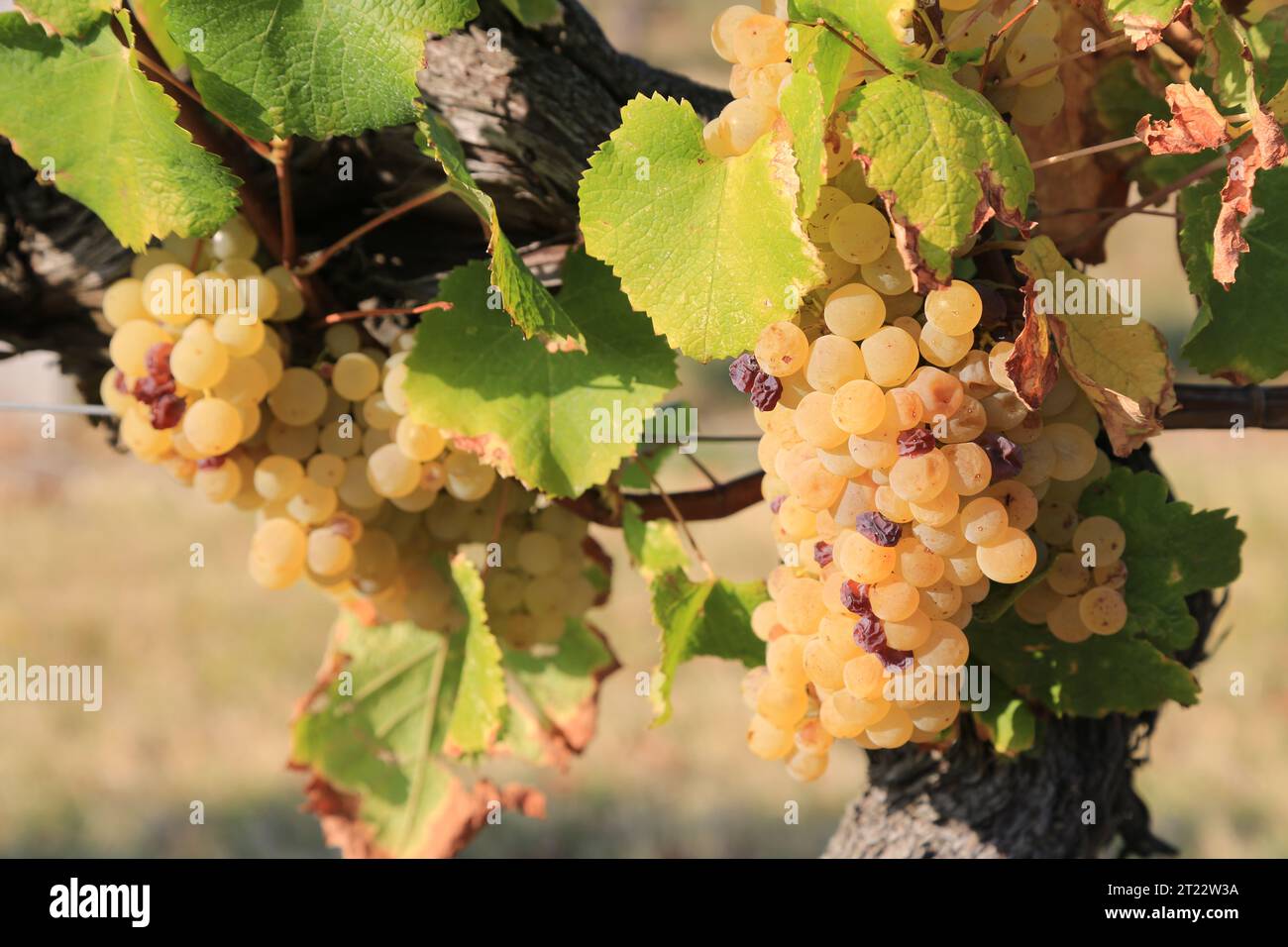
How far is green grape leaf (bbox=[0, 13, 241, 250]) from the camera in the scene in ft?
2.54

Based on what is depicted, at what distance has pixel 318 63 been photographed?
726 mm

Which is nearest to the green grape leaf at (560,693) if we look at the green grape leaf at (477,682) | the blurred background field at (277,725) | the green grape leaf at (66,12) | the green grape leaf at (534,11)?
the green grape leaf at (477,682)

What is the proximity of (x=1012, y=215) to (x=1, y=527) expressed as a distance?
441 centimetres

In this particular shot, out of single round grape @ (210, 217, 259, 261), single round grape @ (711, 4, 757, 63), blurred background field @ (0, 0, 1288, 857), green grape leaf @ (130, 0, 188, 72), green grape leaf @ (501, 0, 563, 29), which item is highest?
green grape leaf @ (501, 0, 563, 29)

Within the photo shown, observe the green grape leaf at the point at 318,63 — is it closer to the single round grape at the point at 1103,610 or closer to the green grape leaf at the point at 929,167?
the green grape leaf at the point at 929,167

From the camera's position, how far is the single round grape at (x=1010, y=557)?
682 millimetres

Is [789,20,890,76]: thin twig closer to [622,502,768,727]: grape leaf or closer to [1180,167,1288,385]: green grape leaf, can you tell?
[1180,167,1288,385]: green grape leaf

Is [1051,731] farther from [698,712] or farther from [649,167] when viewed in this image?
[698,712]

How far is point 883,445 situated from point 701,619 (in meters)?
0.28

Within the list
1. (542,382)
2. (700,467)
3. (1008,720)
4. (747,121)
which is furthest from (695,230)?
(1008,720)

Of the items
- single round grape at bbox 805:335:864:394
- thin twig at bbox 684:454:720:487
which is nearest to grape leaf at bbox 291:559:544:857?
thin twig at bbox 684:454:720:487

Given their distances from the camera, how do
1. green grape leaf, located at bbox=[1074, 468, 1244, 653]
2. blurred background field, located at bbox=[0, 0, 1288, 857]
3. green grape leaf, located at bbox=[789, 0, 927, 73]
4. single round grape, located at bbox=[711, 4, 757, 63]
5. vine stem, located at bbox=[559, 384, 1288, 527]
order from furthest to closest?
1. blurred background field, located at bbox=[0, 0, 1288, 857]
2. vine stem, located at bbox=[559, 384, 1288, 527]
3. green grape leaf, located at bbox=[1074, 468, 1244, 653]
4. single round grape, located at bbox=[711, 4, 757, 63]
5. green grape leaf, located at bbox=[789, 0, 927, 73]

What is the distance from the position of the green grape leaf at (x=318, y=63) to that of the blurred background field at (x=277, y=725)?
150cm

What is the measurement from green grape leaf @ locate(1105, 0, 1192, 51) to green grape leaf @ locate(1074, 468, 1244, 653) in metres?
0.31
